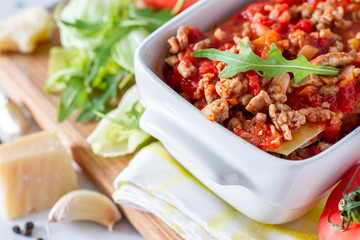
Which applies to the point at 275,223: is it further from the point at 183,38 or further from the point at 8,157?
the point at 8,157

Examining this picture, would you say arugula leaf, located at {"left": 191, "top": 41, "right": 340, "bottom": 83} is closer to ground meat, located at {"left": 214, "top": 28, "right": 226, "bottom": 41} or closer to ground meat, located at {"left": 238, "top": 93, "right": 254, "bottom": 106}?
ground meat, located at {"left": 238, "top": 93, "right": 254, "bottom": 106}

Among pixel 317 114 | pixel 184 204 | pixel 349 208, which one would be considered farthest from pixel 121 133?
pixel 349 208

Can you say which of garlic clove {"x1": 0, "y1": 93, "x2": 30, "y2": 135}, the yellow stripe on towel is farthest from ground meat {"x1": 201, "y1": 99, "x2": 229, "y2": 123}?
garlic clove {"x1": 0, "y1": 93, "x2": 30, "y2": 135}

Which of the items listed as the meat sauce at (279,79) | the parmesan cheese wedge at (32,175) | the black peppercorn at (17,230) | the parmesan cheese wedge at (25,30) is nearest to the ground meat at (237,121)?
the meat sauce at (279,79)

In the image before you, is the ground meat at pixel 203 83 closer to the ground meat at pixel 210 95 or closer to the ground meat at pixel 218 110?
the ground meat at pixel 210 95

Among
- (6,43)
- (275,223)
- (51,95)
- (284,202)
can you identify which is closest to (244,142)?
(284,202)

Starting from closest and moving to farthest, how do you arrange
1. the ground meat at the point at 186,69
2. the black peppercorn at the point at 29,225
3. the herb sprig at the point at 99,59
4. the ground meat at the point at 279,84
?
the ground meat at the point at 279,84, the ground meat at the point at 186,69, the black peppercorn at the point at 29,225, the herb sprig at the point at 99,59
